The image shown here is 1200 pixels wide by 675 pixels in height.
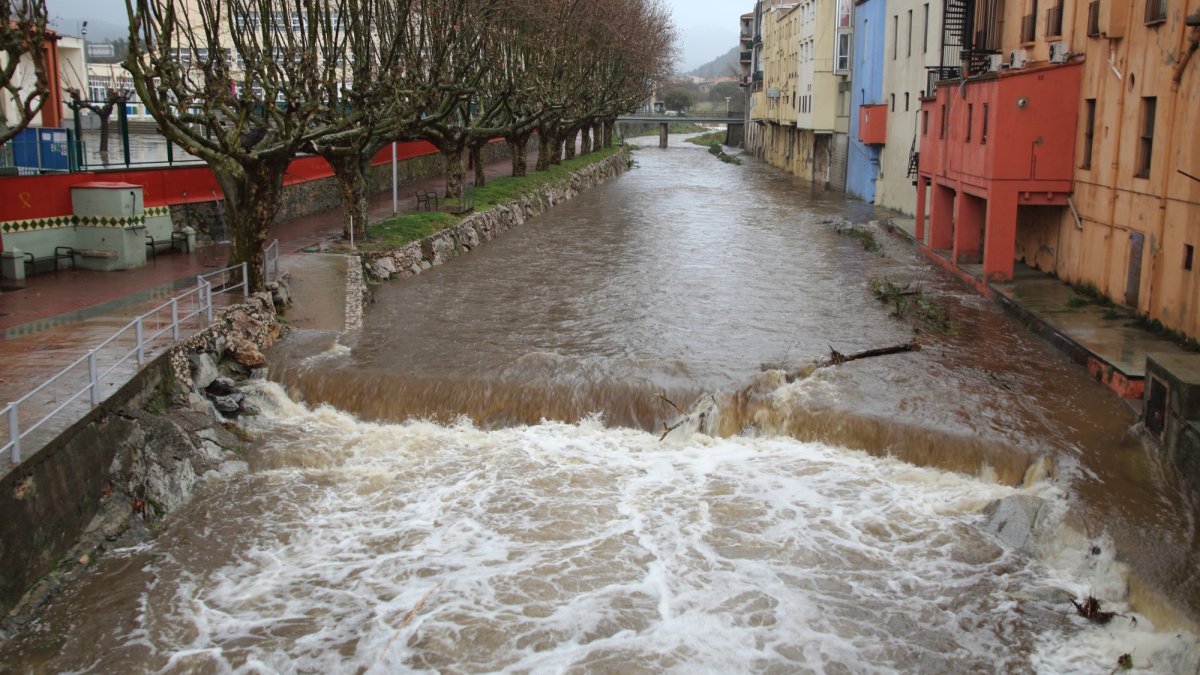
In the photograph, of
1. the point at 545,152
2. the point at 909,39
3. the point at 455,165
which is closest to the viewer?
the point at 455,165

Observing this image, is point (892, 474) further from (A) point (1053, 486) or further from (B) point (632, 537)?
(B) point (632, 537)

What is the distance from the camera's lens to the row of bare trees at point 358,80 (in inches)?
714

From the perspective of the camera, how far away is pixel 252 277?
18.6 m

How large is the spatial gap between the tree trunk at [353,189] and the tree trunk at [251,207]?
18.5 ft

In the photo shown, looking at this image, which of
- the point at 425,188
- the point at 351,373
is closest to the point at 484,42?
the point at 425,188

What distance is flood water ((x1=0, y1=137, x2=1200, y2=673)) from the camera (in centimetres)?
990

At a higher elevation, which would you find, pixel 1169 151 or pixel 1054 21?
pixel 1054 21

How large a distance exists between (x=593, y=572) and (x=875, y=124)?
108 ft

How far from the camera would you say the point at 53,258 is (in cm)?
2033

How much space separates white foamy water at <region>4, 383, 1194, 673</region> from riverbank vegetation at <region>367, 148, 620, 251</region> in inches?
458

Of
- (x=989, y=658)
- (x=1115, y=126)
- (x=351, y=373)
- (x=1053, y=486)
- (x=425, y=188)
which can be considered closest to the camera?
(x=989, y=658)

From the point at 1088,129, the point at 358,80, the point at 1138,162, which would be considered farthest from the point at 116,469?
the point at 1088,129

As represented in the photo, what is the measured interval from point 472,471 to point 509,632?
4.17 metres

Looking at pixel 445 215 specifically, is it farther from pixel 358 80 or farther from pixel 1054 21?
pixel 1054 21
